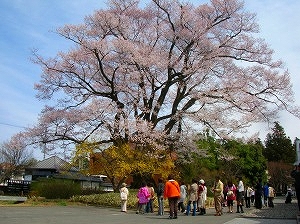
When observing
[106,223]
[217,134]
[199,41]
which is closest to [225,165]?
[217,134]

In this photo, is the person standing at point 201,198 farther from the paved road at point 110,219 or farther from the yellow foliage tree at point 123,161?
the yellow foliage tree at point 123,161

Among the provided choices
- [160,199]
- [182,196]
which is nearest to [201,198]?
[160,199]

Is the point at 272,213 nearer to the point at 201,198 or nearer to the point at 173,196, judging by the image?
the point at 201,198

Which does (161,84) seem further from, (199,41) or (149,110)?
(199,41)

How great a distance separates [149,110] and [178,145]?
A: 3.06 metres

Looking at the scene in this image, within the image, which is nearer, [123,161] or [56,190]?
[123,161]

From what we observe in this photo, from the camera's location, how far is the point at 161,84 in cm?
2650

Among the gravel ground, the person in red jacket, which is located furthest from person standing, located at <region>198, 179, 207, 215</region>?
the person in red jacket

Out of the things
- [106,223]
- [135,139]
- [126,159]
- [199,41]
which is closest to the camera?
[106,223]

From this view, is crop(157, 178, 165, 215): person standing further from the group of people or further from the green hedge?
the green hedge

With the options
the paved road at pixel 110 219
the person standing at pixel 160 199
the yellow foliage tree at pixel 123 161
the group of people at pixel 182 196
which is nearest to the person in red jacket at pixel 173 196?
the group of people at pixel 182 196

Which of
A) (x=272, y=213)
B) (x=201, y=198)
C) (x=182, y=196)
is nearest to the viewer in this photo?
(x=201, y=198)

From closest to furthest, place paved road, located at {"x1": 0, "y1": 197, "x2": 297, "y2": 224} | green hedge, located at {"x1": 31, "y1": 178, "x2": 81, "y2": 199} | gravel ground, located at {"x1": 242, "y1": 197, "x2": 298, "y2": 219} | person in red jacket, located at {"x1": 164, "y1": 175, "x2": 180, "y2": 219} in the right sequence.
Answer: paved road, located at {"x1": 0, "y1": 197, "x2": 297, "y2": 224} < person in red jacket, located at {"x1": 164, "y1": 175, "x2": 180, "y2": 219} < gravel ground, located at {"x1": 242, "y1": 197, "x2": 298, "y2": 219} < green hedge, located at {"x1": 31, "y1": 178, "x2": 81, "y2": 199}

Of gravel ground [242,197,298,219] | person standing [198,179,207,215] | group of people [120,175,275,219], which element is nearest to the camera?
group of people [120,175,275,219]
